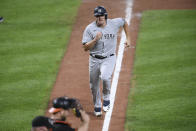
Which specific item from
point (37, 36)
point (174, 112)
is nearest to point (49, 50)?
point (37, 36)

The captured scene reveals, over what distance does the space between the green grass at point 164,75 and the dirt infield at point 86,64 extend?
0.67ft

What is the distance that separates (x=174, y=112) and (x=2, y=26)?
22.6 feet

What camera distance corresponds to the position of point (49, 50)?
37.3ft

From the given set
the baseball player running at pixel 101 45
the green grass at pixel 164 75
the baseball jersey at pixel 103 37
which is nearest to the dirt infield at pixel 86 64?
the green grass at pixel 164 75

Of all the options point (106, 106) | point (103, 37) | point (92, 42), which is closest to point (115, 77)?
point (106, 106)

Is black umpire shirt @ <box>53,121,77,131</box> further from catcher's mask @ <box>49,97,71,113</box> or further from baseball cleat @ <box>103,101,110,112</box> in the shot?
baseball cleat @ <box>103,101,110,112</box>

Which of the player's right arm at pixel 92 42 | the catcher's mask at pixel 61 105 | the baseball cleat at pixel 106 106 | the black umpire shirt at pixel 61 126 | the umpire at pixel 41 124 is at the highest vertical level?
the player's right arm at pixel 92 42

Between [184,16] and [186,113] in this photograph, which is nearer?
[186,113]

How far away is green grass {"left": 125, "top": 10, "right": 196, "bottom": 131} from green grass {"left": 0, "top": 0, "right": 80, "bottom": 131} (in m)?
2.16

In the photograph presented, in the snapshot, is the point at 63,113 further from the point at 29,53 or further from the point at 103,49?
the point at 29,53

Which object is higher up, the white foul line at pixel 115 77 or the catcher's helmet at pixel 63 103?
the catcher's helmet at pixel 63 103

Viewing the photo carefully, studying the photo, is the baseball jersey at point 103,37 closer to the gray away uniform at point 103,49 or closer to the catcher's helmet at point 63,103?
the gray away uniform at point 103,49

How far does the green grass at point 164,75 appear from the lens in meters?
8.25

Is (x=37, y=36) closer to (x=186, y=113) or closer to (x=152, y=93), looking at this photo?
(x=152, y=93)
